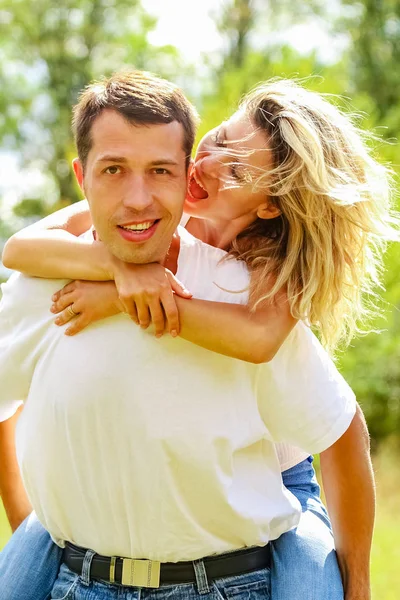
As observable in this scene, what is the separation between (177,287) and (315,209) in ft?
1.39

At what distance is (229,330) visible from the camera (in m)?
2.15

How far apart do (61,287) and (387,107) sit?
18.1 meters

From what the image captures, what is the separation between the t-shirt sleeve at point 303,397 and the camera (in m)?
2.25

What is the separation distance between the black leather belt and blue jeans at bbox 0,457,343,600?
0.08ft

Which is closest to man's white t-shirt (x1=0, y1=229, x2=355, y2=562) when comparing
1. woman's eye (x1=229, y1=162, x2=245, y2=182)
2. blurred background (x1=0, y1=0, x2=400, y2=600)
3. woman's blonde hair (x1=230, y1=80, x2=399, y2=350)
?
woman's blonde hair (x1=230, y1=80, x2=399, y2=350)

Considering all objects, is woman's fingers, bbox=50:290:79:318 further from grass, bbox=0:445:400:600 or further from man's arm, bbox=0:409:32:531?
grass, bbox=0:445:400:600

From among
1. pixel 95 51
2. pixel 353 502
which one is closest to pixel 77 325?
pixel 353 502

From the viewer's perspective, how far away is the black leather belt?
2.21m

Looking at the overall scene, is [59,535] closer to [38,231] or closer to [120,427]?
[120,427]

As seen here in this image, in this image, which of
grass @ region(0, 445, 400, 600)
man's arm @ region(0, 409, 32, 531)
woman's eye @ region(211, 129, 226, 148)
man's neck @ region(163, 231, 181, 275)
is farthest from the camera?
grass @ region(0, 445, 400, 600)

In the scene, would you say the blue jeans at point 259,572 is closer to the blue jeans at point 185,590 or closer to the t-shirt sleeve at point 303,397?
the blue jeans at point 185,590

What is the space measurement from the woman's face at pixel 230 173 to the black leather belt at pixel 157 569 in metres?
0.91

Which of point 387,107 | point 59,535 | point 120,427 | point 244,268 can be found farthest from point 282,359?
point 387,107

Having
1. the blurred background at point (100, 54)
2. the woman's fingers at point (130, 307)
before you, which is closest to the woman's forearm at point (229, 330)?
the woman's fingers at point (130, 307)
